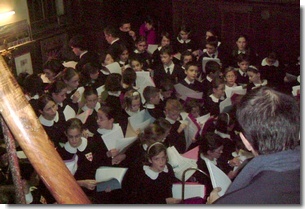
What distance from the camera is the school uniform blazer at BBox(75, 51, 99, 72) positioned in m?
3.40

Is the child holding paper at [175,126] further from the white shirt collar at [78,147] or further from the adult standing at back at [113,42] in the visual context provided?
the adult standing at back at [113,42]

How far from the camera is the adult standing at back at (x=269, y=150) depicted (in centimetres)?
68

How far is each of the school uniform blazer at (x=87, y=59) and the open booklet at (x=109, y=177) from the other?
1.28m

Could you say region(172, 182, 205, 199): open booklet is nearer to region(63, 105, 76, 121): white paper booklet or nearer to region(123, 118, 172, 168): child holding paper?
region(123, 118, 172, 168): child holding paper

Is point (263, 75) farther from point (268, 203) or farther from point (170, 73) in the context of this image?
point (268, 203)

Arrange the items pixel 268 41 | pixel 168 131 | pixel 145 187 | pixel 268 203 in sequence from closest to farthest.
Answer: pixel 268 203 → pixel 145 187 → pixel 168 131 → pixel 268 41

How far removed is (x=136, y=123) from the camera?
2.63 m

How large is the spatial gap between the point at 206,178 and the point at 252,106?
4.72 feet

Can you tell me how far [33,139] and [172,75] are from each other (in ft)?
9.92

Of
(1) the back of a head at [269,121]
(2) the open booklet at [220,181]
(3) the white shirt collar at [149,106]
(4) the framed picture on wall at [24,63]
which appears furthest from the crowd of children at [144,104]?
→ (1) the back of a head at [269,121]

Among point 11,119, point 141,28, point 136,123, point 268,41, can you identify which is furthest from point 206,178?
point 141,28

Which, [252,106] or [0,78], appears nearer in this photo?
[0,78]

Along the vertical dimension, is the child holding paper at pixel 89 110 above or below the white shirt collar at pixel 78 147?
above

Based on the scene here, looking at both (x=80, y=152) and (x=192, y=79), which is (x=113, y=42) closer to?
(x=192, y=79)
